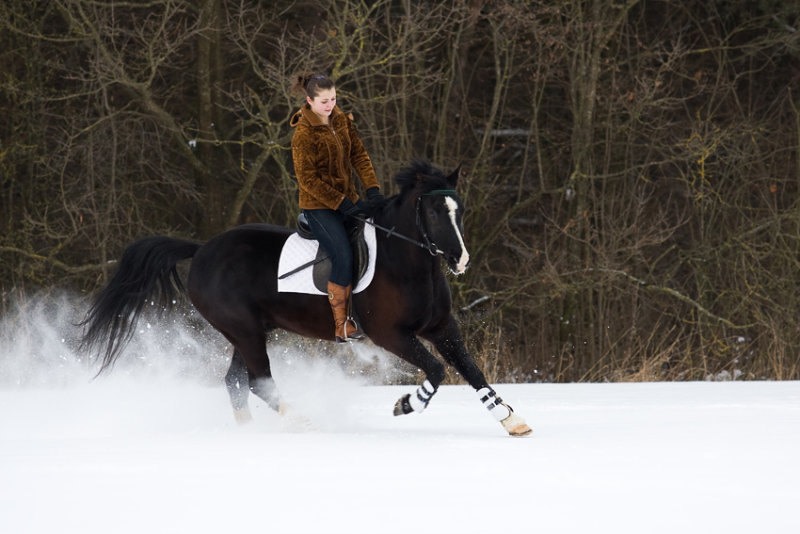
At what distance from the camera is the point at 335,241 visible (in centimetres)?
672

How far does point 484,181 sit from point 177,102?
181 inches

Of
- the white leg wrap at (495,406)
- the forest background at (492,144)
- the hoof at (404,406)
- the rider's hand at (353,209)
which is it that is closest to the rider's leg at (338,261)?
the rider's hand at (353,209)

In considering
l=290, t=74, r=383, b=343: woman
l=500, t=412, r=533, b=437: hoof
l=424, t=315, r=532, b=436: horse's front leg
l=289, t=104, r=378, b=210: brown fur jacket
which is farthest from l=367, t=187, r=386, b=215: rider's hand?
l=500, t=412, r=533, b=437: hoof

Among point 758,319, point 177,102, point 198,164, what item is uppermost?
point 177,102

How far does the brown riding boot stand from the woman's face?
1050 mm

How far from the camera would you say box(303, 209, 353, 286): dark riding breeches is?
6.71 m

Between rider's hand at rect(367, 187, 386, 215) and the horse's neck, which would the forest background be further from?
the horse's neck

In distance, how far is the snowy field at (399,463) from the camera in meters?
4.11

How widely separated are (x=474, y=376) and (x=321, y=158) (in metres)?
1.65

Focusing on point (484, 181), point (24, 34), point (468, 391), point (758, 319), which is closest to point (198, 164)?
point (24, 34)

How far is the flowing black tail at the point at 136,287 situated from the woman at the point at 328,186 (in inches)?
59.1

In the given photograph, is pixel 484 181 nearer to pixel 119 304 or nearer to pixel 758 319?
pixel 758 319

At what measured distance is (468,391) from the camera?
32.4 ft

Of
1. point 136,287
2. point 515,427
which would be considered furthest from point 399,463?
point 136,287
